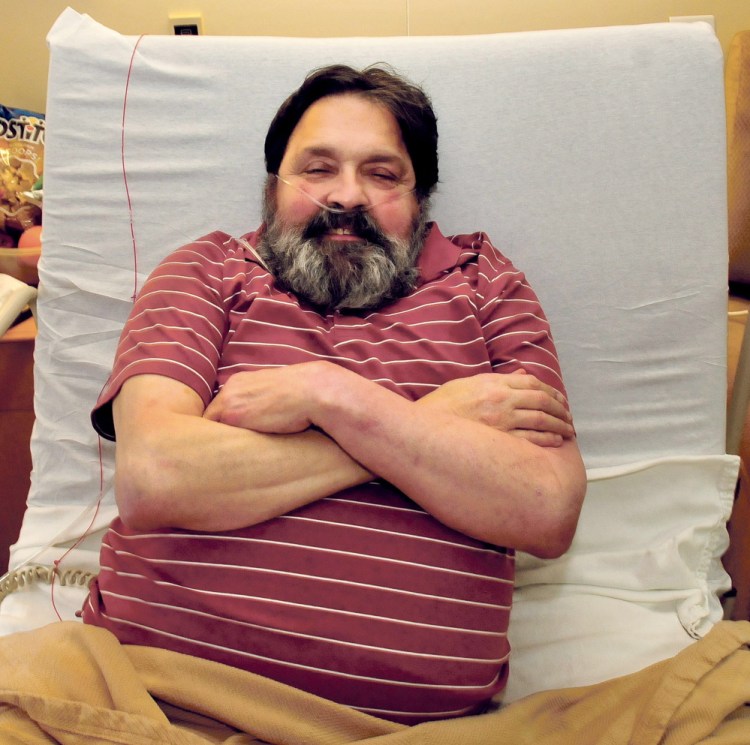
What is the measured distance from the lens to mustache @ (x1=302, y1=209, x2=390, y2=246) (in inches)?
55.3

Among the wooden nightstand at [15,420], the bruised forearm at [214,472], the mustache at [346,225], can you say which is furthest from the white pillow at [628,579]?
the wooden nightstand at [15,420]

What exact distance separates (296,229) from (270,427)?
0.48 meters

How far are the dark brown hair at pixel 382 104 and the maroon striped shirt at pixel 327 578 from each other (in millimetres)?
431

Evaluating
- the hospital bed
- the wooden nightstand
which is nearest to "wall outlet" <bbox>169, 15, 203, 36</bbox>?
the hospital bed

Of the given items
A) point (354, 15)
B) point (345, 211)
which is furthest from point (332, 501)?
point (354, 15)

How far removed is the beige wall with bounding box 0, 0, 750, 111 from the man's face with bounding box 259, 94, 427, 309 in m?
0.98

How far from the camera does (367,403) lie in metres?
1.07

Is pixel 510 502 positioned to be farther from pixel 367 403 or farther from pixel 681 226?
pixel 681 226

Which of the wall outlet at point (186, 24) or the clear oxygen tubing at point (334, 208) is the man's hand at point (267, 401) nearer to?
the clear oxygen tubing at point (334, 208)

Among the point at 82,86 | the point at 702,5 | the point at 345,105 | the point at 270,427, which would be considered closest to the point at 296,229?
the point at 345,105

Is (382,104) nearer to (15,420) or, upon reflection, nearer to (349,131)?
(349,131)

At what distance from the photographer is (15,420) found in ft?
5.96

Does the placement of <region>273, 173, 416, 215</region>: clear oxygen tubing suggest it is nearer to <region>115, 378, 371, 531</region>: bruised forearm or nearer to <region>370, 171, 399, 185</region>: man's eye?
<region>370, 171, 399, 185</region>: man's eye

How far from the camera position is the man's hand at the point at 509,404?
44.6 inches
